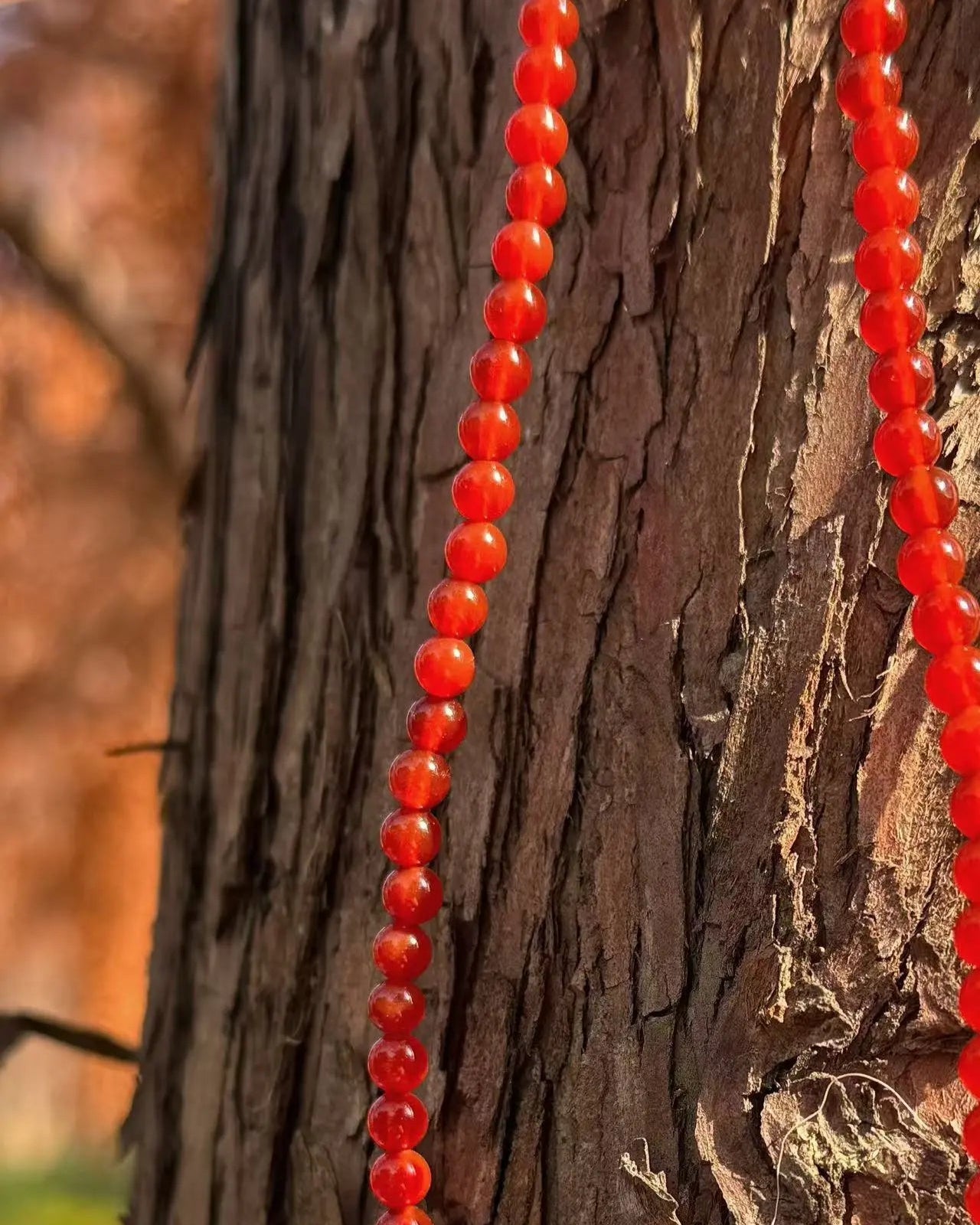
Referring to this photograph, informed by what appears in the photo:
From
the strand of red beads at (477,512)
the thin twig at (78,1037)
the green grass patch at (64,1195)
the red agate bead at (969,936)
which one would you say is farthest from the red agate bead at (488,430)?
the green grass patch at (64,1195)

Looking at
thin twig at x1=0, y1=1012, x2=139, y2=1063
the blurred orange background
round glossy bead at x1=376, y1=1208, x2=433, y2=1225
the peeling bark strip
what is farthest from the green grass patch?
round glossy bead at x1=376, y1=1208, x2=433, y2=1225

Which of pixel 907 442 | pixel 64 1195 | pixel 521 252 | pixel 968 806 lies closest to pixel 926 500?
pixel 907 442

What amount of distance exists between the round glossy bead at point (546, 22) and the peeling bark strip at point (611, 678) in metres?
0.04

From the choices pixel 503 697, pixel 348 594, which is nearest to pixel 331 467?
pixel 348 594

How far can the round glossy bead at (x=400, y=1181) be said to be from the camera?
21.3 inches

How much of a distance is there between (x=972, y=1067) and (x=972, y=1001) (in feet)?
0.09

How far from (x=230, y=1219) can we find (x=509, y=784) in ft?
1.03

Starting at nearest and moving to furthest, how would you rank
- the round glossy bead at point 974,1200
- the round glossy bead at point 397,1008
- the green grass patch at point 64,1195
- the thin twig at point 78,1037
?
the round glossy bead at point 974,1200, the round glossy bead at point 397,1008, the thin twig at point 78,1037, the green grass patch at point 64,1195

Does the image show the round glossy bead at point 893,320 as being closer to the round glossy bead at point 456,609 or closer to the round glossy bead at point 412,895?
the round glossy bead at point 456,609

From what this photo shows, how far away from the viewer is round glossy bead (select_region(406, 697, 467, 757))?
58 cm

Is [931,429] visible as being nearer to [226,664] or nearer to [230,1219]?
[226,664]

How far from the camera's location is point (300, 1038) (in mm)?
645

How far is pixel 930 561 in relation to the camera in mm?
503

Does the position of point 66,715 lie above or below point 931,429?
below
